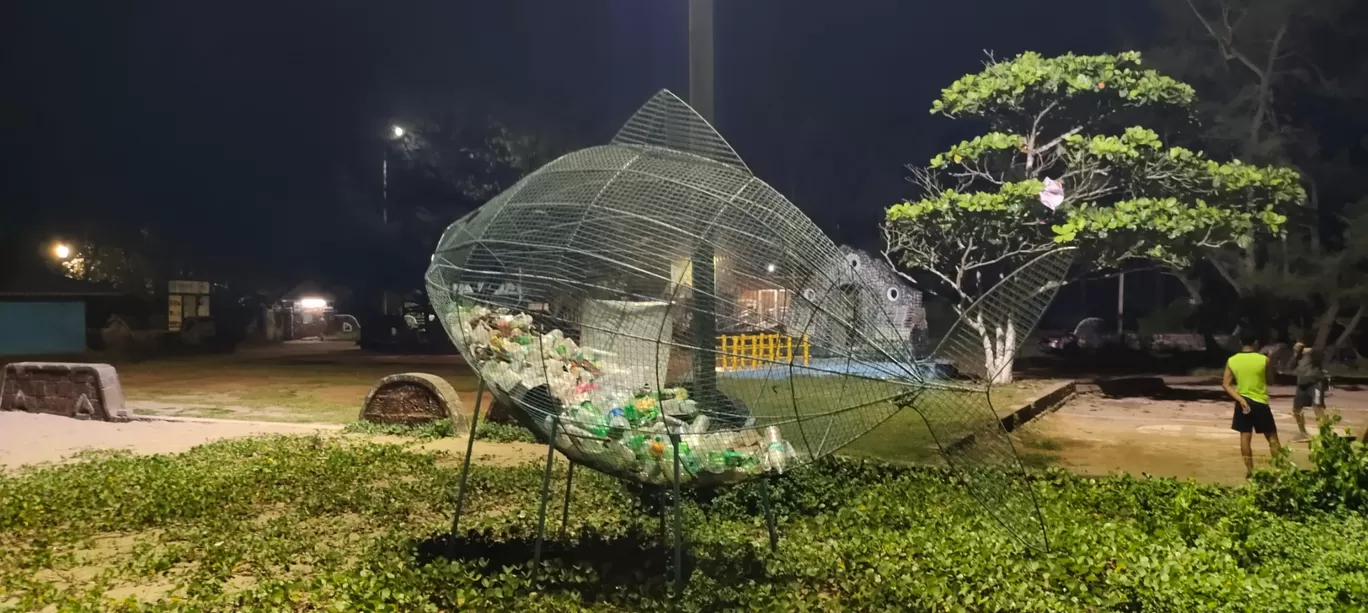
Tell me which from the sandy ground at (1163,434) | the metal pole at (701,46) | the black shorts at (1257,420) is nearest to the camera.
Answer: the metal pole at (701,46)

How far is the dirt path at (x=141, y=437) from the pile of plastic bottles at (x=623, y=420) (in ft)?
14.2

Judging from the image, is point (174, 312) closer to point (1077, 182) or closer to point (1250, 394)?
point (1077, 182)

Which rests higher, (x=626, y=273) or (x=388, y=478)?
(x=626, y=273)

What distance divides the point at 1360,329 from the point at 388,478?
22.5 meters

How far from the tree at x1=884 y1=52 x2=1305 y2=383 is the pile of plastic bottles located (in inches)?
493

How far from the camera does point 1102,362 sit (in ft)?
78.6

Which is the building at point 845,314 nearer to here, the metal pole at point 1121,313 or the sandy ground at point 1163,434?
the sandy ground at point 1163,434

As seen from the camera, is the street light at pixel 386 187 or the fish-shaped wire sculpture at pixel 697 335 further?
the street light at pixel 386 187

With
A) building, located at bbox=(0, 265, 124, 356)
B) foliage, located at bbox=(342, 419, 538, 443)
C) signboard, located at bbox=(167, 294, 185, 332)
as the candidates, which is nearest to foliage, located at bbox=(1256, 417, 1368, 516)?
foliage, located at bbox=(342, 419, 538, 443)

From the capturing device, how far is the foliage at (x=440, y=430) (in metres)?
10.4

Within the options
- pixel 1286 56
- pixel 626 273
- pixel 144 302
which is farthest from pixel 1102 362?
pixel 144 302

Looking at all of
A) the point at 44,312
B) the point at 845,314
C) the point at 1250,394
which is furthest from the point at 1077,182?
the point at 44,312

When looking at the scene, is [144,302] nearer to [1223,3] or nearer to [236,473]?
[236,473]

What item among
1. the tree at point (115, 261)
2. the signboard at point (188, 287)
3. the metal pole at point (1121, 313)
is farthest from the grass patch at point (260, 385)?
the metal pole at point (1121, 313)
